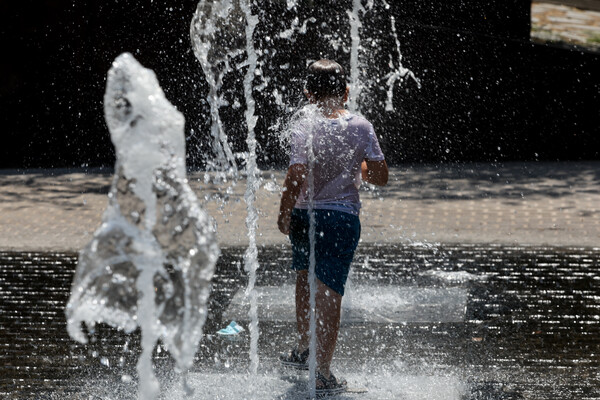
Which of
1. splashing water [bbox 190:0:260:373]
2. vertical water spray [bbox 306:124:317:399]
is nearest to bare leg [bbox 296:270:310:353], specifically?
vertical water spray [bbox 306:124:317:399]

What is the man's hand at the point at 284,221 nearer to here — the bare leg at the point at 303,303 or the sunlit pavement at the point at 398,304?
the bare leg at the point at 303,303

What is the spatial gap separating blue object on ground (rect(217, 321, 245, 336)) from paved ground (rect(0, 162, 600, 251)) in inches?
113

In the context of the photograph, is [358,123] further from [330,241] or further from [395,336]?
[395,336]

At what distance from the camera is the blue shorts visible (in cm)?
430

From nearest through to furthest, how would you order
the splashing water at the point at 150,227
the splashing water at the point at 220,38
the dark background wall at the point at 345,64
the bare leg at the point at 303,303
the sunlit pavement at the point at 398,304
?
the splashing water at the point at 150,227 < the bare leg at the point at 303,303 < the sunlit pavement at the point at 398,304 < the splashing water at the point at 220,38 < the dark background wall at the point at 345,64

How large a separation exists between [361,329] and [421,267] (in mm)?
1852

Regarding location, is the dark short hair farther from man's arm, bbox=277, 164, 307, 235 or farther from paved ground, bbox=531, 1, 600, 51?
paved ground, bbox=531, 1, 600, 51

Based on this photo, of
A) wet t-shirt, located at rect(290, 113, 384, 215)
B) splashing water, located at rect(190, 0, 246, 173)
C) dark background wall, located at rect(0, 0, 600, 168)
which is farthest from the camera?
dark background wall, located at rect(0, 0, 600, 168)

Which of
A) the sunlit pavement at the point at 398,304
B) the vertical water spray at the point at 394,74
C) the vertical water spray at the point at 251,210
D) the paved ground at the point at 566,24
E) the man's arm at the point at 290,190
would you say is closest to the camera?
the man's arm at the point at 290,190

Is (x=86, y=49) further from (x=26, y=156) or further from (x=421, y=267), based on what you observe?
(x=421, y=267)

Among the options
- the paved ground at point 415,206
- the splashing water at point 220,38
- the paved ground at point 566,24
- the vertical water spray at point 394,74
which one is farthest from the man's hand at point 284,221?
the paved ground at point 566,24

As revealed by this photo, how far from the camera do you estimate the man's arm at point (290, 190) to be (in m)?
4.15

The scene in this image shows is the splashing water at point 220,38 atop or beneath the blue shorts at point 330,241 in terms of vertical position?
atop

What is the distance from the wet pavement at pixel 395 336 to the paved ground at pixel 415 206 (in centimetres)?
83
